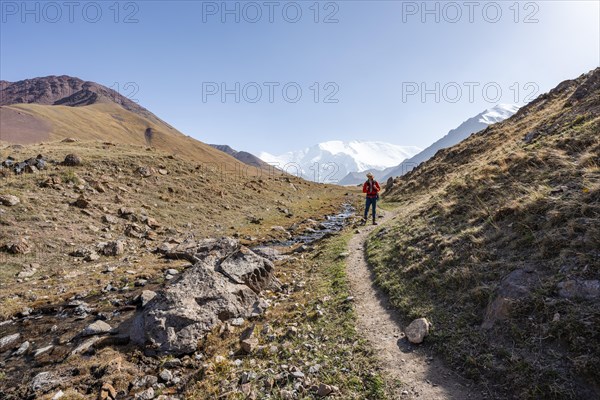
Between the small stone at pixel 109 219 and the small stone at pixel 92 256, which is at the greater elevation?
the small stone at pixel 109 219

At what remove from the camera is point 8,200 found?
18516mm

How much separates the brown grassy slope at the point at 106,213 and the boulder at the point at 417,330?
41.4 ft

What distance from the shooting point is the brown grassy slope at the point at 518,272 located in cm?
559

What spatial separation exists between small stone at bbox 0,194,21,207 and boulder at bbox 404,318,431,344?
76.7ft

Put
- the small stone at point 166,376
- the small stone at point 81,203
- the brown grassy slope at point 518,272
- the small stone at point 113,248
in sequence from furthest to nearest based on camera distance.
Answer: the small stone at point 81,203
the small stone at point 113,248
the small stone at point 166,376
the brown grassy slope at point 518,272

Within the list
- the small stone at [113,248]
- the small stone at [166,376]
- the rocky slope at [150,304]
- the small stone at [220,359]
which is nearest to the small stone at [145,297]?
the rocky slope at [150,304]

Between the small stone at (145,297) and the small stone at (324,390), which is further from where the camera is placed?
the small stone at (145,297)

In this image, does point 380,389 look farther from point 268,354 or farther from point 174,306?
point 174,306

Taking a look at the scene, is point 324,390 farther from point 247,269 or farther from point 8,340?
point 8,340

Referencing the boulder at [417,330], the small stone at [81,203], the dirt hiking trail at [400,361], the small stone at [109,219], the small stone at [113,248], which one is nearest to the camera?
the dirt hiking trail at [400,361]

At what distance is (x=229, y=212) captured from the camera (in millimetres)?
31125

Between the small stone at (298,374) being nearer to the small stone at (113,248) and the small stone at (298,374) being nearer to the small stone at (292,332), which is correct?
the small stone at (292,332)

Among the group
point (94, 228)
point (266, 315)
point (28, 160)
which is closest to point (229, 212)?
point (94, 228)

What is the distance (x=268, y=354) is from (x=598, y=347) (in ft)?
22.6
